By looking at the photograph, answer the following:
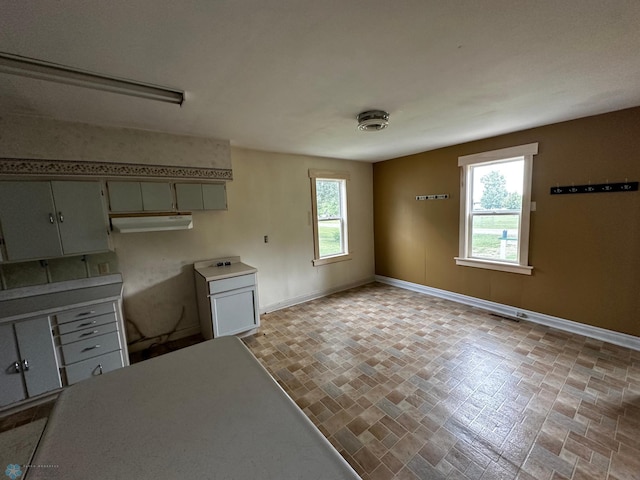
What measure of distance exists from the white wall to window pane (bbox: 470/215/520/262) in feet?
6.57

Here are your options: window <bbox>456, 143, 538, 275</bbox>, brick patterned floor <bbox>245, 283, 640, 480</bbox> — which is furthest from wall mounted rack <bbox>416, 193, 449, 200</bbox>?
brick patterned floor <bbox>245, 283, 640, 480</bbox>

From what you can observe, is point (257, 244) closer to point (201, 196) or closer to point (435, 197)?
point (201, 196)

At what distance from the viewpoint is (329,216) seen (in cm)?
480

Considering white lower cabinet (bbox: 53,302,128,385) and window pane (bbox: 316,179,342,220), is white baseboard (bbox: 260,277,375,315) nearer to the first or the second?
window pane (bbox: 316,179,342,220)

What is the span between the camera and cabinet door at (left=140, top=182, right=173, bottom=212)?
2836 millimetres

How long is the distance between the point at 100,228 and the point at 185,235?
893 mm

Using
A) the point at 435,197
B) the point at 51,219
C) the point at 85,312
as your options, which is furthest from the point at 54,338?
the point at 435,197

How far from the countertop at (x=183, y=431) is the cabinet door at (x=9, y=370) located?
1.96 m

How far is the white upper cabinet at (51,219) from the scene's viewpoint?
220 cm

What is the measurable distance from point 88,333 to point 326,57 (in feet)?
9.66

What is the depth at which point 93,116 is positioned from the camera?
2.28 meters

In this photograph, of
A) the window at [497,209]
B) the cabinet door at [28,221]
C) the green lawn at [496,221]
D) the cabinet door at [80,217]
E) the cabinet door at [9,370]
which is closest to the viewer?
the cabinet door at [9,370]

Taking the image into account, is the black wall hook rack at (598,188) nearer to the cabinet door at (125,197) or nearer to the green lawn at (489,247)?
the green lawn at (489,247)

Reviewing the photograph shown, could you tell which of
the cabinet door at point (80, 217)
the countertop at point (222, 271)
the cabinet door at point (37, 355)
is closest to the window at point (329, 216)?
the countertop at point (222, 271)
